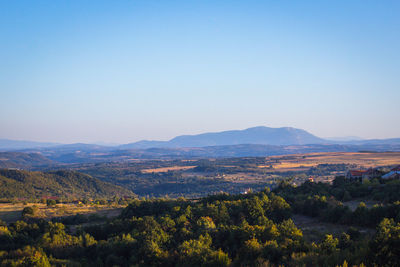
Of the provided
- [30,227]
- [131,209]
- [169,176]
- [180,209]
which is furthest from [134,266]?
[169,176]

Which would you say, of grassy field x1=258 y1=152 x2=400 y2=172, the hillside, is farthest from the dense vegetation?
grassy field x1=258 y1=152 x2=400 y2=172

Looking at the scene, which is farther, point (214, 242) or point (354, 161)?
point (354, 161)

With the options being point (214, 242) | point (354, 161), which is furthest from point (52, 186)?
point (354, 161)

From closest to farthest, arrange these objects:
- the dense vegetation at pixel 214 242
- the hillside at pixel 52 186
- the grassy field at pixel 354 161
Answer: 1. the dense vegetation at pixel 214 242
2. the hillside at pixel 52 186
3. the grassy field at pixel 354 161

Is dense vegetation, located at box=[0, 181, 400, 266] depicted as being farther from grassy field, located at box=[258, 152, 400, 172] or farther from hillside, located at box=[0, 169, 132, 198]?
grassy field, located at box=[258, 152, 400, 172]

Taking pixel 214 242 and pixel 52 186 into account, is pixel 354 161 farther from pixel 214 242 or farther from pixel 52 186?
pixel 214 242

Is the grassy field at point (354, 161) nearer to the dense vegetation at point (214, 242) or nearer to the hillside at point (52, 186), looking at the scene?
the hillside at point (52, 186)

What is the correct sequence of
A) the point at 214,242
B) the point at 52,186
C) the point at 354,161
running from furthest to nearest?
the point at 354,161 → the point at 52,186 → the point at 214,242

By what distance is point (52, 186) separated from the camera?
104 metres

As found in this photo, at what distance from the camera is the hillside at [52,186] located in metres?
88.2

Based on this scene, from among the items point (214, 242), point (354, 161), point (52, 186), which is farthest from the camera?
point (354, 161)

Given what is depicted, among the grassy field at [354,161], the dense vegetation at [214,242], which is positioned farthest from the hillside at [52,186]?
the grassy field at [354,161]

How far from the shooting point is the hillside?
8816 cm

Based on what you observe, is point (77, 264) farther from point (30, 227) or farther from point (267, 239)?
point (30, 227)
